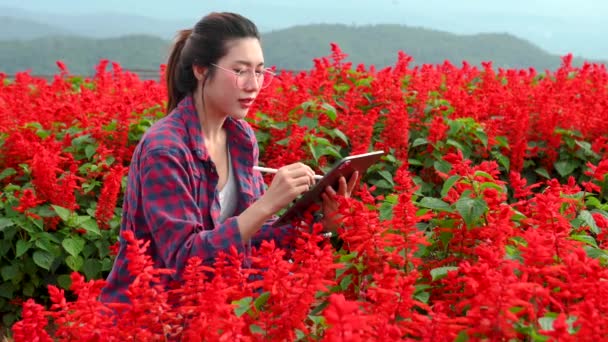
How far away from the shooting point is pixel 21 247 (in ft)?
13.5

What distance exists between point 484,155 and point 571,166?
70 cm

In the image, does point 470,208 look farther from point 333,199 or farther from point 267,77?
point 267,77

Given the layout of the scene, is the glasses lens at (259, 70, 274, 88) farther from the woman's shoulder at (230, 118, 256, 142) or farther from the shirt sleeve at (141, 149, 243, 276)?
the shirt sleeve at (141, 149, 243, 276)

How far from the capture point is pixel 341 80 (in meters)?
5.70

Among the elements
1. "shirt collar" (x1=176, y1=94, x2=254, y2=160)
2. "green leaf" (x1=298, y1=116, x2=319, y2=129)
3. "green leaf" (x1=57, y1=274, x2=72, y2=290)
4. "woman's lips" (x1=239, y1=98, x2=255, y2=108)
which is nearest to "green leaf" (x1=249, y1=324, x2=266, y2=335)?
"shirt collar" (x1=176, y1=94, x2=254, y2=160)

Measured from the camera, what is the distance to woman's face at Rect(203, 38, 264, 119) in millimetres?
2877

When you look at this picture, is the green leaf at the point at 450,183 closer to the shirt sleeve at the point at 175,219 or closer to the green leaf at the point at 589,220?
the green leaf at the point at 589,220

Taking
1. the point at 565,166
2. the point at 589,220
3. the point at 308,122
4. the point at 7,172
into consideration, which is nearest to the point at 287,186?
the point at 589,220

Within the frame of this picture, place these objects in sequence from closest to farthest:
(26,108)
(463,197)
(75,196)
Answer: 1. (463,197)
2. (75,196)
3. (26,108)

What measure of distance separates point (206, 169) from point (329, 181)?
1.87 ft

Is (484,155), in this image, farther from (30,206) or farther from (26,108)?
(26,108)

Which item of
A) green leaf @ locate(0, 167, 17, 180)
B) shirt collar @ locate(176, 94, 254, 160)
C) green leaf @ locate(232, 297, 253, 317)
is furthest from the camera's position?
green leaf @ locate(0, 167, 17, 180)

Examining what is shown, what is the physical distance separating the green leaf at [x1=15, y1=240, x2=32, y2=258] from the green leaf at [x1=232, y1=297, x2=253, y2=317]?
2613 millimetres

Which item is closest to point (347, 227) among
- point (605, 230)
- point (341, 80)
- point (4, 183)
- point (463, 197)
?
point (463, 197)
